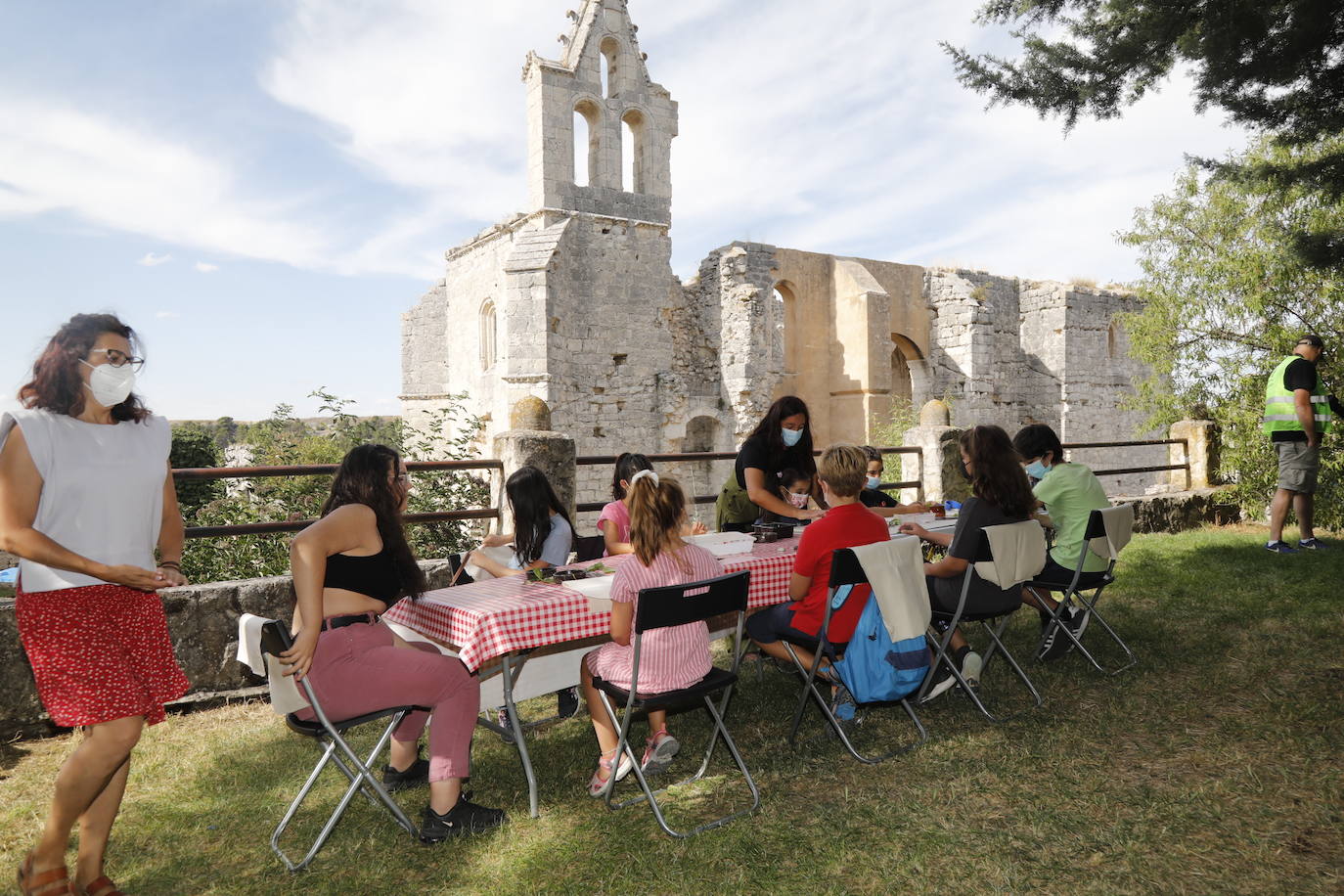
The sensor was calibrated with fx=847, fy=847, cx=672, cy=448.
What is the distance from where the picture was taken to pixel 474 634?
3.05 metres

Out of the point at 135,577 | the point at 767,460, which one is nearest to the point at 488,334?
the point at 767,460

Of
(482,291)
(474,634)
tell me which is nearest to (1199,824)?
(474,634)

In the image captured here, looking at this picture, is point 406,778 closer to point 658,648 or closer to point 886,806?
point 658,648

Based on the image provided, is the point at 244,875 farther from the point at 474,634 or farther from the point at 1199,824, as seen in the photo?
the point at 1199,824

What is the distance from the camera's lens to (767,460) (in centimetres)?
491

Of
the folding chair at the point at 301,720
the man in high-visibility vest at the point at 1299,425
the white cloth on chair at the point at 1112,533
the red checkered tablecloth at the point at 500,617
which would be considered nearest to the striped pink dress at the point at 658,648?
the red checkered tablecloth at the point at 500,617

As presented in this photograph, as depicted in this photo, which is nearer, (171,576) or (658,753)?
(171,576)

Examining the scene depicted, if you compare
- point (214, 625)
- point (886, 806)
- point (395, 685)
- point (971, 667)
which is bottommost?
point (886, 806)

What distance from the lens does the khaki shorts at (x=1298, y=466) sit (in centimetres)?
705

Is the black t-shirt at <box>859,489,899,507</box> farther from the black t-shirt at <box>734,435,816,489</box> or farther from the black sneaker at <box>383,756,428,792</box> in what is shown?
the black sneaker at <box>383,756,428,792</box>

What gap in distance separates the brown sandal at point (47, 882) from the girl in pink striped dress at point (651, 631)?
66.6 inches

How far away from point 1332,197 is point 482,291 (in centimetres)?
1459

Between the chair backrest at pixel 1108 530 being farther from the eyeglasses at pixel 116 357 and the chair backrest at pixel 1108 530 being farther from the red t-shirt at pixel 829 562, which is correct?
the eyeglasses at pixel 116 357

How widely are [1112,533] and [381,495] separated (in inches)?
152
